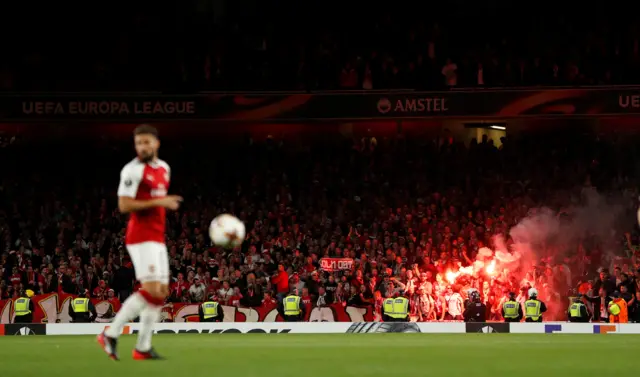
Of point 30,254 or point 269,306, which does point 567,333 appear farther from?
point 30,254

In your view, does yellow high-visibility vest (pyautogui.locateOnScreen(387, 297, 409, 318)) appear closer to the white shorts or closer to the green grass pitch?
the green grass pitch

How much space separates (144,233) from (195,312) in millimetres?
13527

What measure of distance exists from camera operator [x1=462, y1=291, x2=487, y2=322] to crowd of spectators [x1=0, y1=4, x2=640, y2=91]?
10285 mm

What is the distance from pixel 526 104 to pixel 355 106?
17.0ft

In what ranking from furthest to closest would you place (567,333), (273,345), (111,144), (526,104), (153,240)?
(111,144) < (526,104) < (567,333) < (273,345) < (153,240)

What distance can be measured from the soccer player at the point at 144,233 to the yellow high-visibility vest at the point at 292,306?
12.3 meters

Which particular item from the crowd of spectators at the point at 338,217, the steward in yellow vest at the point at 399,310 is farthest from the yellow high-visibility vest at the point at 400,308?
the crowd of spectators at the point at 338,217

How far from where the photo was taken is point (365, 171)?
3253 cm

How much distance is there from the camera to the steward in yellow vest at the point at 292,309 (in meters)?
22.9

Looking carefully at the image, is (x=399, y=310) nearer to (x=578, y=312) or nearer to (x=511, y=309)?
(x=511, y=309)

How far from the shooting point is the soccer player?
10.4 meters

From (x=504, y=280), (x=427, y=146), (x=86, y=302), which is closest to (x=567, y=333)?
(x=504, y=280)

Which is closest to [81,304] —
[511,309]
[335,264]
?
[335,264]

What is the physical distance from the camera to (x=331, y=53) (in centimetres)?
3328
